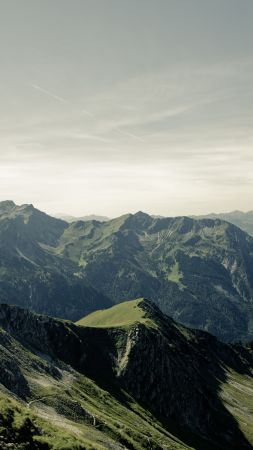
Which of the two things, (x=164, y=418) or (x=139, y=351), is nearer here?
(x=164, y=418)

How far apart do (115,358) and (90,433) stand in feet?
377

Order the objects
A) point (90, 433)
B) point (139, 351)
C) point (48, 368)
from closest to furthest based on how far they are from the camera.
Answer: point (90, 433) < point (48, 368) < point (139, 351)

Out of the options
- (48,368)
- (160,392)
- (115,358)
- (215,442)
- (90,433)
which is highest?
(90,433)

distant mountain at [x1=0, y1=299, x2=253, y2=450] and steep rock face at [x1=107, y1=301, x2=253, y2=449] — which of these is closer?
distant mountain at [x1=0, y1=299, x2=253, y2=450]

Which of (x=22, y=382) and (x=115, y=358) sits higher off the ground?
(x=22, y=382)

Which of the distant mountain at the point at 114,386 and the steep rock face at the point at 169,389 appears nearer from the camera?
the distant mountain at the point at 114,386

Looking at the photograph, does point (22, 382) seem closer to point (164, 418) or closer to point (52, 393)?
point (52, 393)

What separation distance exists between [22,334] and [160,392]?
211 feet

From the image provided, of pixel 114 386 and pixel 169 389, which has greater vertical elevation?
pixel 114 386

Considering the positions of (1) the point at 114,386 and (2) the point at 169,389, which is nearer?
(1) the point at 114,386

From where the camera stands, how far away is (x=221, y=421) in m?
182

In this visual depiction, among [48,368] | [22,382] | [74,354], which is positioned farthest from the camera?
[74,354]

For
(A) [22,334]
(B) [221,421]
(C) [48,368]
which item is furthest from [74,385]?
(B) [221,421]

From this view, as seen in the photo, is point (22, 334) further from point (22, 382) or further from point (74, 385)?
point (22, 382)
